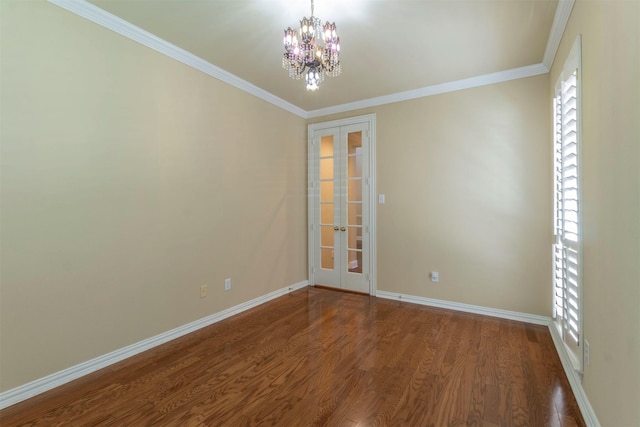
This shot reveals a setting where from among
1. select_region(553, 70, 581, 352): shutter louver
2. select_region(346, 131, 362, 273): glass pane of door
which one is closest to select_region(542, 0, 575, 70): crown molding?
select_region(553, 70, 581, 352): shutter louver

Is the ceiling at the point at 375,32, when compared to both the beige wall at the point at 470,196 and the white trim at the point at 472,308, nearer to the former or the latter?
the beige wall at the point at 470,196

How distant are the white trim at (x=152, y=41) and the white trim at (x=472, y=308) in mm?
3174

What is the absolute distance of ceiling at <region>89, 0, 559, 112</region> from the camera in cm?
218

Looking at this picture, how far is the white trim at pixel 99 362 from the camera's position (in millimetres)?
1879

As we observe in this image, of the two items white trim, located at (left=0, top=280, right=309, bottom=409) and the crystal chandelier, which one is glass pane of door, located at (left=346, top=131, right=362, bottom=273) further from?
the crystal chandelier

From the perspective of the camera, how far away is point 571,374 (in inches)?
80.4

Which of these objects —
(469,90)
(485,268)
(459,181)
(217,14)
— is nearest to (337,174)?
(459,181)

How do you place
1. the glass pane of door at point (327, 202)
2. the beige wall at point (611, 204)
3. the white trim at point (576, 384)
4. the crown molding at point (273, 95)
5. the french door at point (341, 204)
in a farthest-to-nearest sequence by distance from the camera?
the glass pane of door at point (327, 202), the french door at point (341, 204), the crown molding at point (273, 95), the white trim at point (576, 384), the beige wall at point (611, 204)

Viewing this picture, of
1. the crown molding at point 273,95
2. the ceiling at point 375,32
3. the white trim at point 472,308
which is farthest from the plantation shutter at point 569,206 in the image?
the white trim at point 472,308

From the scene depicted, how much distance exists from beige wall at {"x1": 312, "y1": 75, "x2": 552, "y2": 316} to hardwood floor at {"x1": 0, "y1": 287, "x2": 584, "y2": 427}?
535 mm

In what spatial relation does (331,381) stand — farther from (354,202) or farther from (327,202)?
(327,202)

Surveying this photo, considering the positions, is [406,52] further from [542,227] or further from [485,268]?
[485,268]

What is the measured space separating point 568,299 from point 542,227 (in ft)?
3.98

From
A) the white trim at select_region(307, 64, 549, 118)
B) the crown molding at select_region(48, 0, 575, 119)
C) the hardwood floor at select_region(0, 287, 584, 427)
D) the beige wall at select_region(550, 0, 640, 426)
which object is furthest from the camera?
the white trim at select_region(307, 64, 549, 118)
